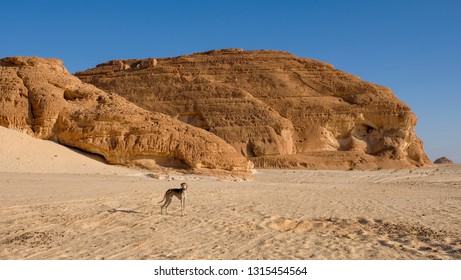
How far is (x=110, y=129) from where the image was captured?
20.9m

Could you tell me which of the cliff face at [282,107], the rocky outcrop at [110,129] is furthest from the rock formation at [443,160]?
the rocky outcrop at [110,129]

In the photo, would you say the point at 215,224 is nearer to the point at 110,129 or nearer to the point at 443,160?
the point at 110,129

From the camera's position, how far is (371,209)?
11383 mm

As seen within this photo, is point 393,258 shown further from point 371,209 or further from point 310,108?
point 310,108

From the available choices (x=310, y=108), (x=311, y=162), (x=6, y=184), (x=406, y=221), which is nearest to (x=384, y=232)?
(x=406, y=221)

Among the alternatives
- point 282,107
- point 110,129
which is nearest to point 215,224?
point 110,129

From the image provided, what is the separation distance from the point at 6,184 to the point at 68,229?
7.52m

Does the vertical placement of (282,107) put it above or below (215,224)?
above

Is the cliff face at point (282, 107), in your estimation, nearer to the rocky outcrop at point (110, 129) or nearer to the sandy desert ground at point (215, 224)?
the rocky outcrop at point (110, 129)

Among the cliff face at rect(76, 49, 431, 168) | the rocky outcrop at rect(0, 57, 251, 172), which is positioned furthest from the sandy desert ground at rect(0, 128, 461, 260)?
the cliff face at rect(76, 49, 431, 168)

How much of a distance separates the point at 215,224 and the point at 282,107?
34.8 metres

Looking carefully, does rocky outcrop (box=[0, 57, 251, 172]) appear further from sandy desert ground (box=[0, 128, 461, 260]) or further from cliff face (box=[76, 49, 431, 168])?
cliff face (box=[76, 49, 431, 168])

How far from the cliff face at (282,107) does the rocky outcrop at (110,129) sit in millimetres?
15697

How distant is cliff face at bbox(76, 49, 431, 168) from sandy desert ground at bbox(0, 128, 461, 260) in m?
23.5
